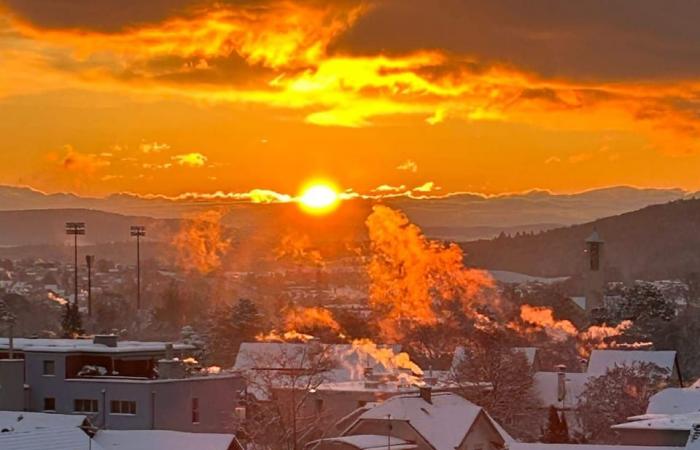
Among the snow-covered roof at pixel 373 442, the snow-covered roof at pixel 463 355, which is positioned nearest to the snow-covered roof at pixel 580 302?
the snow-covered roof at pixel 463 355

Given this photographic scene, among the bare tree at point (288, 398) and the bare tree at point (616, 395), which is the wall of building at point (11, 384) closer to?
the bare tree at point (288, 398)

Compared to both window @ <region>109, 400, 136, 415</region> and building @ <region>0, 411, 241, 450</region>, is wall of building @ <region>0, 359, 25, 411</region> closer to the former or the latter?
window @ <region>109, 400, 136, 415</region>

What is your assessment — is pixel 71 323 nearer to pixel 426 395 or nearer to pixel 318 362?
pixel 318 362

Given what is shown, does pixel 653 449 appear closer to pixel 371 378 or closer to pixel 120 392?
pixel 120 392

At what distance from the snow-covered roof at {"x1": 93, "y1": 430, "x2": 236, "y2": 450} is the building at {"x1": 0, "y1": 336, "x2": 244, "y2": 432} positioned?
11.0 m

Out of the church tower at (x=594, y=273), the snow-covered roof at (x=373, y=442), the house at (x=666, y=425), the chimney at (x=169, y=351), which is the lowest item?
the snow-covered roof at (x=373, y=442)

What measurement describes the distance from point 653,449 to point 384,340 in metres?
62.9

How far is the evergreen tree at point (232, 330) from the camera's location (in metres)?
108

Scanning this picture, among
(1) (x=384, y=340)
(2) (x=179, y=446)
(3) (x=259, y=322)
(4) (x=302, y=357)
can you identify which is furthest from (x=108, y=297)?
(2) (x=179, y=446)

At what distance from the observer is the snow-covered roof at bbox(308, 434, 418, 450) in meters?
51.8

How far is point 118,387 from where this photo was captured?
59.2m

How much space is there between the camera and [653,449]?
1698 inches

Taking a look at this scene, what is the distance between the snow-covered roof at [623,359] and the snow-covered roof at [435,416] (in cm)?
2663

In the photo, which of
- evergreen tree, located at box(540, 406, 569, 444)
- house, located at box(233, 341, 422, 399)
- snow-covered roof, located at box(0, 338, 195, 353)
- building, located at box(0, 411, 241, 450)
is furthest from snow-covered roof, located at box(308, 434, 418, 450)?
house, located at box(233, 341, 422, 399)
